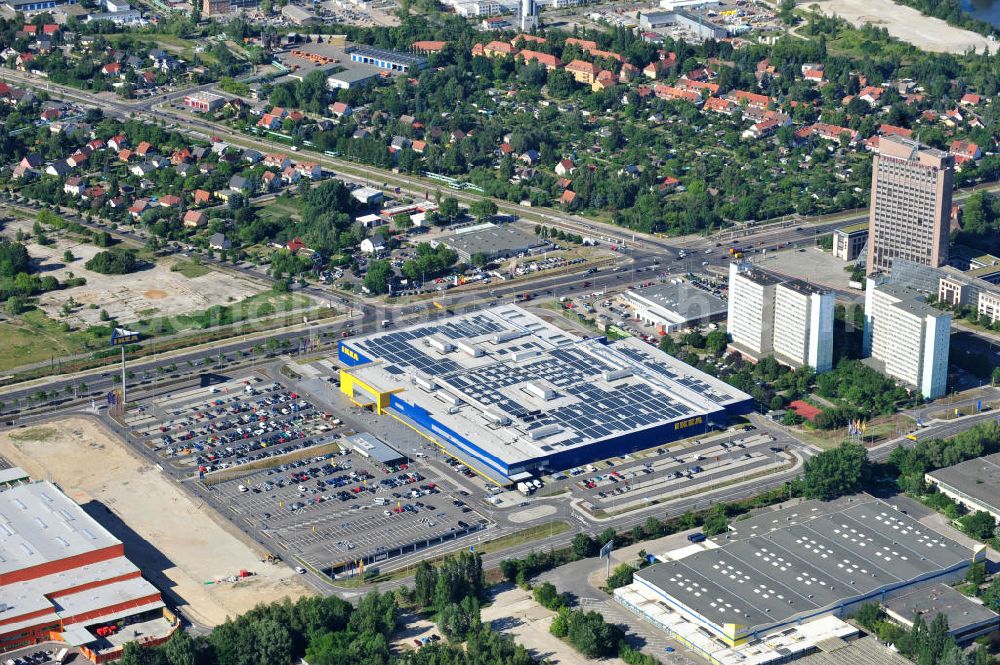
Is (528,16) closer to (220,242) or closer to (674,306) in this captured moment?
(220,242)

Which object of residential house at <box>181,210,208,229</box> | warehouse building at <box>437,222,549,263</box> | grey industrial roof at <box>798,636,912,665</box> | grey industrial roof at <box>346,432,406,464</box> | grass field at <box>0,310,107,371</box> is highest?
residential house at <box>181,210,208,229</box>

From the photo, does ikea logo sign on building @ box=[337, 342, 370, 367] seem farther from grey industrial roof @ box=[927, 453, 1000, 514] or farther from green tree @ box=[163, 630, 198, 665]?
grey industrial roof @ box=[927, 453, 1000, 514]

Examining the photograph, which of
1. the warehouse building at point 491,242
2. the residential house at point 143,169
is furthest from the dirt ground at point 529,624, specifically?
the residential house at point 143,169

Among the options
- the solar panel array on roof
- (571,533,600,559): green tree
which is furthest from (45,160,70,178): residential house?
(571,533,600,559): green tree

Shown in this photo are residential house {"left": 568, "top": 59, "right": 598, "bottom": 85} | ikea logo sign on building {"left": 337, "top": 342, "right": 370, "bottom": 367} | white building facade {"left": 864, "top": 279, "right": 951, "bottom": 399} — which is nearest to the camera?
white building facade {"left": 864, "top": 279, "right": 951, "bottom": 399}

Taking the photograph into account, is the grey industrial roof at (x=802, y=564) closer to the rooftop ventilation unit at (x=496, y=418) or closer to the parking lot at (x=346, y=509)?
the parking lot at (x=346, y=509)

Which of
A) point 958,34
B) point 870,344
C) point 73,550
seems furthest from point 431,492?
point 958,34

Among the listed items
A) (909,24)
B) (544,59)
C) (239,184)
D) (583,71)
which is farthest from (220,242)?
(909,24)
